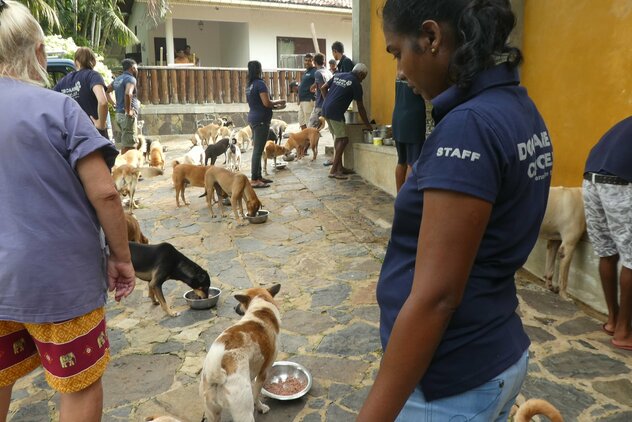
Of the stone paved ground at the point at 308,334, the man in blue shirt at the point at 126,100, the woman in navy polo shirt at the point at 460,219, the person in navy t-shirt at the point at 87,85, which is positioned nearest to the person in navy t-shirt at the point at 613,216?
the stone paved ground at the point at 308,334

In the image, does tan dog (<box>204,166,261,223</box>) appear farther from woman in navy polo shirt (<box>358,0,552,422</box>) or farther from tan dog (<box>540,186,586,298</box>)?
woman in navy polo shirt (<box>358,0,552,422</box>)

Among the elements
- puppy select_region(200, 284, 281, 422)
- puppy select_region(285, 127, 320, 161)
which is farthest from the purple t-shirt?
puppy select_region(285, 127, 320, 161)

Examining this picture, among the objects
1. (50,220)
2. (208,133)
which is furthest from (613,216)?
(208,133)

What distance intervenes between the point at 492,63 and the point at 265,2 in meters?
21.3

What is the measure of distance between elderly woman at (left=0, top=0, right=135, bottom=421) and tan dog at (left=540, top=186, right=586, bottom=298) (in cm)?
399

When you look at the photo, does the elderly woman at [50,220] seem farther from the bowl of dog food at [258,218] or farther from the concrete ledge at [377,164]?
the concrete ledge at [377,164]

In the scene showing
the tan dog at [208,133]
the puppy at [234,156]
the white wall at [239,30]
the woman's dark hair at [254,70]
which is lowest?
the puppy at [234,156]

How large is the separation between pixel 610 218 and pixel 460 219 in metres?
3.58

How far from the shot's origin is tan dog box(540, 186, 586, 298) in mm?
4578

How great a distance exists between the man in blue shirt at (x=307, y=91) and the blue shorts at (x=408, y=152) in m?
6.86

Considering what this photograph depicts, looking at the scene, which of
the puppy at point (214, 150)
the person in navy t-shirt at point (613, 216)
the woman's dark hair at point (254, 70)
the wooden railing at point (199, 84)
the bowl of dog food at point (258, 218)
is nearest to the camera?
the person in navy t-shirt at point (613, 216)

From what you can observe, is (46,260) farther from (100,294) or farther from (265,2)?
(265,2)

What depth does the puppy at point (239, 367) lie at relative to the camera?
2703 mm

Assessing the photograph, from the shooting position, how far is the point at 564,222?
4629 millimetres
